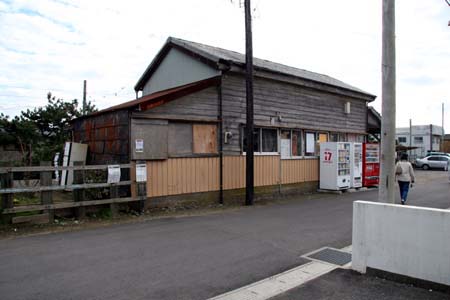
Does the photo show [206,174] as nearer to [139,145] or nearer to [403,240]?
[139,145]

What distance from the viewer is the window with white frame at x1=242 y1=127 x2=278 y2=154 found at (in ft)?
43.6

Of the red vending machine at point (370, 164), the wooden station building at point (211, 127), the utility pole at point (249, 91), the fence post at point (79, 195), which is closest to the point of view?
the fence post at point (79, 195)

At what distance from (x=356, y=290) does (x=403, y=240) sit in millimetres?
946

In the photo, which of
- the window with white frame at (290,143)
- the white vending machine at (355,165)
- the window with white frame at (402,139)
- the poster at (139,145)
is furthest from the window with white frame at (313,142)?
the window with white frame at (402,139)

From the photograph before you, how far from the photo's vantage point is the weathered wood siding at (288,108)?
12.6m

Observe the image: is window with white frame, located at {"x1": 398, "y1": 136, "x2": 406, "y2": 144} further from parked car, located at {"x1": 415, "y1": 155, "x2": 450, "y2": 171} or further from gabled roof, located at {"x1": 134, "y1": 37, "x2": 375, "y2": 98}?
gabled roof, located at {"x1": 134, "y1": 37, "x2": 375, "y2": 98}

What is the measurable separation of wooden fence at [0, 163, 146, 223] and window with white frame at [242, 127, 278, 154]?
5095mm

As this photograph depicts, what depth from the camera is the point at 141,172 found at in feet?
31.8

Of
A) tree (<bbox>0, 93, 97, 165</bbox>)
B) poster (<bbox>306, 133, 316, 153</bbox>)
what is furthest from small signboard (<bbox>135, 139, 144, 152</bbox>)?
tree (<bbox>0, 93, 97, 165</bbox>)

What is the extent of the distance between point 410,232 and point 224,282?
2563mm

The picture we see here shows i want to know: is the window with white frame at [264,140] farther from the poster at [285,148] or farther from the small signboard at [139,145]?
the small signboard at [139,145]

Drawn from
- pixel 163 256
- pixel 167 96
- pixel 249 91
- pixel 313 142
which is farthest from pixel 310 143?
pixel 163 256

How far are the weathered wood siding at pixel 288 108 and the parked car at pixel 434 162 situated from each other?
62.0 ft

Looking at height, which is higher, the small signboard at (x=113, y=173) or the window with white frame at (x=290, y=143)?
the window with white frame at (x=290, y=143)
